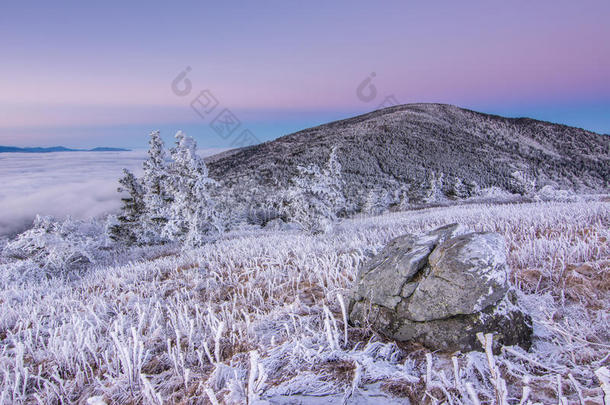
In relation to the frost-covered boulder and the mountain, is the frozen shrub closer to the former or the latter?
the frost-covered boulder

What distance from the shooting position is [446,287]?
115 inches

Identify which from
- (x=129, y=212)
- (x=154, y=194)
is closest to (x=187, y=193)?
(x=154, y=194)

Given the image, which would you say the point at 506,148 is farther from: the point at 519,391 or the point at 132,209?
the point at 519,391

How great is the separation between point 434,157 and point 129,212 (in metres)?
73.6

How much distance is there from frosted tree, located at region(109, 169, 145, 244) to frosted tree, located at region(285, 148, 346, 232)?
11713 millimetres

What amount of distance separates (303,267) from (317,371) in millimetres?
3781

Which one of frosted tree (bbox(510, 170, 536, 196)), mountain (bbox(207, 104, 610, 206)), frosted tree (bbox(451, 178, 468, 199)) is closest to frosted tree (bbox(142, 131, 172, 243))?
mountain (bbox(207, 104, 610, 206))

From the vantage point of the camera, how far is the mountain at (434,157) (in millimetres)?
63438

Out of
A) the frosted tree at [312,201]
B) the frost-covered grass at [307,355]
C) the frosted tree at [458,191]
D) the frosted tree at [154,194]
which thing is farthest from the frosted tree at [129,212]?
the frosted tree at [458,191]

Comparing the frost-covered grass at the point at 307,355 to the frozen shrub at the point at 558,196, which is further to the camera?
the frozen shrub at the point at 558,196

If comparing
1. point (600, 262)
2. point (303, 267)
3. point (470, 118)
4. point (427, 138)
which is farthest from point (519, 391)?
point (470, 118)

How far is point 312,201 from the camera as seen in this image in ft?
45.1

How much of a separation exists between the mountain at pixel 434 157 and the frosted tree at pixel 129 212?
35262mm

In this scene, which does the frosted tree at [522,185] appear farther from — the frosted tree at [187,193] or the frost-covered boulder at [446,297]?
the frost-covered boulder at [446,297]
